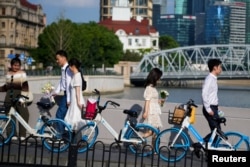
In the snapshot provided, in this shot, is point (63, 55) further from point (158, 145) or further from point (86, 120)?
point (158, 145)

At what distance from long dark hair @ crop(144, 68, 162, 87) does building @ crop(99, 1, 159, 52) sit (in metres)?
120

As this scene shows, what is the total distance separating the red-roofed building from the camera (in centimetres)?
13200

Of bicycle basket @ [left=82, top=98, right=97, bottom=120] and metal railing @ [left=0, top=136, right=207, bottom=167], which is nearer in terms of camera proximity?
metal railing @ [left=0, top=136, right=207, bottom=167]

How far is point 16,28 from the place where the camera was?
106000mm

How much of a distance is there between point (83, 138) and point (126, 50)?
383 feet

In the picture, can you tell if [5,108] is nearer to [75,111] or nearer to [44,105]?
[44,105]

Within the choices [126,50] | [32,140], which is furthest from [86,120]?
[126,50]

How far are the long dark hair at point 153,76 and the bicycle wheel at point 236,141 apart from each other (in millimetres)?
1417

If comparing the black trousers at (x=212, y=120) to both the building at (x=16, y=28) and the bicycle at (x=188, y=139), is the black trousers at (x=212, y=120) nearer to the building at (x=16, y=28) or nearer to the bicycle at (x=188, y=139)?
the bicycle at (x=188, y=139)

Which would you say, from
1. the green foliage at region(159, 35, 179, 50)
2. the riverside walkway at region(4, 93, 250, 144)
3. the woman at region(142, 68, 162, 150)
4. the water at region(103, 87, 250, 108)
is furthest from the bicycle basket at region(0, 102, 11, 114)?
the green foliage at region(159, 35, 179, 50)

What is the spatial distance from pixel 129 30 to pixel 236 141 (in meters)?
122

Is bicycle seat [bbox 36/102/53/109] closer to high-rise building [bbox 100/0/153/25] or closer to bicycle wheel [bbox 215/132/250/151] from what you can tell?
bicycle wheel [bbox 215/132/250/151]

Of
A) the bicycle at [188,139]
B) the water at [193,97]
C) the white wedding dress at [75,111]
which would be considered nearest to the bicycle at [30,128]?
the white wedding dress at [75,111]

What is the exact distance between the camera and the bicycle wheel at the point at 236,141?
10609 mm
